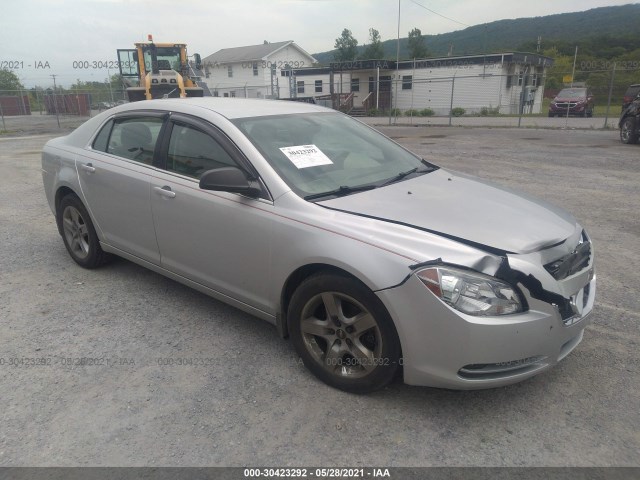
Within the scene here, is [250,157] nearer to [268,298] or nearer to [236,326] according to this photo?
[268,298]

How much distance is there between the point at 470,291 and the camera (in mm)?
2369

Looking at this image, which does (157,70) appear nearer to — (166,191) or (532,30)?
(166,191)

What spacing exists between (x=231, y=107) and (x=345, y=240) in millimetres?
1697

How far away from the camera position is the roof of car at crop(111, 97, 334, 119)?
360 cm

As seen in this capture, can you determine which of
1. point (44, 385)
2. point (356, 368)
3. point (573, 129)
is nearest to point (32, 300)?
point (44, 385)

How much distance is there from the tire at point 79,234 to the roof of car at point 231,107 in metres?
1.09

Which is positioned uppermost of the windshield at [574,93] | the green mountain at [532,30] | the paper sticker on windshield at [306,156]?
the green mountain at [532,30]

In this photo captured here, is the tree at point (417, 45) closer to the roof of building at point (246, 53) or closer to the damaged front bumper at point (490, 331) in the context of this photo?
the roof of building at point (246, 53)

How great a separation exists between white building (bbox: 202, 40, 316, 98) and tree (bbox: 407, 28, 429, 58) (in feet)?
80.0

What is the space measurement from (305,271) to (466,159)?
953 centimetres

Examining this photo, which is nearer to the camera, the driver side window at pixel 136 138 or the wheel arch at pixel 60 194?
the driver side window at pixel 136 138

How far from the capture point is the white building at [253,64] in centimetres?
4912

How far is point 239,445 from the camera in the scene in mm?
2432

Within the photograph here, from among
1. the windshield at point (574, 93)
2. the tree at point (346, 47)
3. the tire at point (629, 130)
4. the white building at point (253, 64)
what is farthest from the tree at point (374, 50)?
the tire at point (629, 130)
